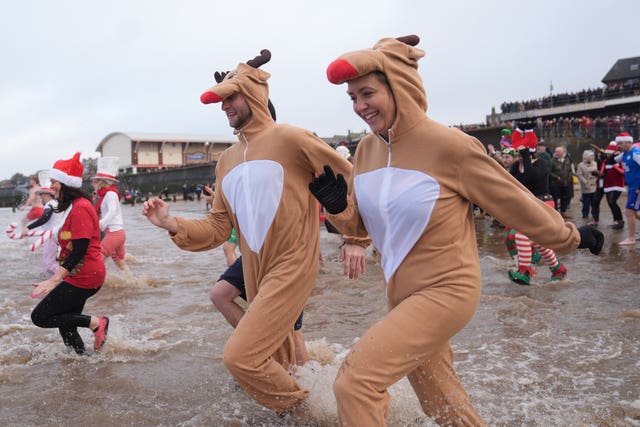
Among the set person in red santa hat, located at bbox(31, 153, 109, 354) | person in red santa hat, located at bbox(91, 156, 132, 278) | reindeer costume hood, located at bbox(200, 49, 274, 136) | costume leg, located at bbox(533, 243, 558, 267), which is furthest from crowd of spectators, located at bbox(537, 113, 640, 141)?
reindeer costume hood, located at bbox(200, 49, 274, 136)

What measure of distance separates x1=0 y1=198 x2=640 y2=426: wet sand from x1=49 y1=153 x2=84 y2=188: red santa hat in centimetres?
154

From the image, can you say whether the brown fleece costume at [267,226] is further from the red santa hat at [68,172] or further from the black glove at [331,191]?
the red santa hat at [68,172]

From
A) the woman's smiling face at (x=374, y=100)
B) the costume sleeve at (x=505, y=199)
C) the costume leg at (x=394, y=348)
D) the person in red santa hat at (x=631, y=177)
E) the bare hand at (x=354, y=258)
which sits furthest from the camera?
the person in red santa hat at (x=631, y=177)

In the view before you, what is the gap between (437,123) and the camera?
299 cm

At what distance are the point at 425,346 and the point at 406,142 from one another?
1003 mm

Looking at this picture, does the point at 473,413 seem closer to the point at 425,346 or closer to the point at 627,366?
the point at 425,346

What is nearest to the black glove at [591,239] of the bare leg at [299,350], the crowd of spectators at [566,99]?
the bare leg at [299,350]

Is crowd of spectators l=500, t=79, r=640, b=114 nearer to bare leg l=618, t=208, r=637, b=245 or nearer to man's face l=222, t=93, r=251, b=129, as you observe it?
bare leg l=618, t=208, r=637, b=245

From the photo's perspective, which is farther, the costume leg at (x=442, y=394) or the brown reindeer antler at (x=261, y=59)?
the brown reindeer antler at (x=261, y=59)

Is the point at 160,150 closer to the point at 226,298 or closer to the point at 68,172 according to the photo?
the point at 68,172

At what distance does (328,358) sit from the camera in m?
5.00

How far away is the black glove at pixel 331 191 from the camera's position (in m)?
3.29

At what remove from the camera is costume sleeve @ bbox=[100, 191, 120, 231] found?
8438mm

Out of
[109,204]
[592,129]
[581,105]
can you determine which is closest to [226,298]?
[109,204]
